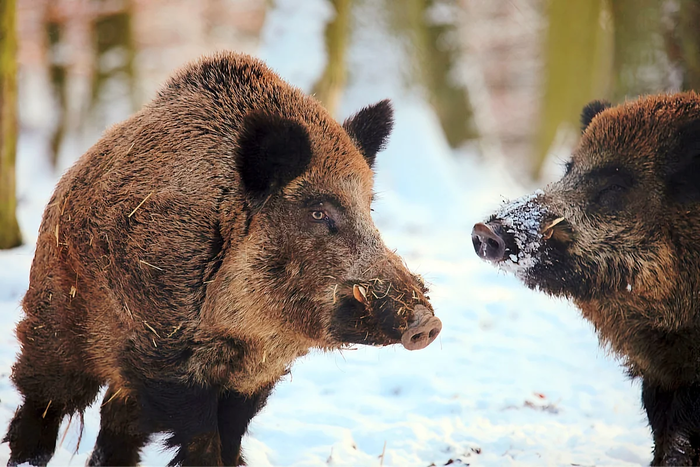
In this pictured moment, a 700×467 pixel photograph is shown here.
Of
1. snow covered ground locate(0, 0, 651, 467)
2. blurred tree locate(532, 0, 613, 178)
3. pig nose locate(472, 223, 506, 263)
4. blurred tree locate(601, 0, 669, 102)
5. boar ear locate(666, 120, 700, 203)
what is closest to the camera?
boar ear locate(666, 120, 700, 203)

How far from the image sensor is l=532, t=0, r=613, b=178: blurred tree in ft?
50.3

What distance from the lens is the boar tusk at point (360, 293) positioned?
3.32 meters

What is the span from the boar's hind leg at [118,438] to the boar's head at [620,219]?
7.11 feet

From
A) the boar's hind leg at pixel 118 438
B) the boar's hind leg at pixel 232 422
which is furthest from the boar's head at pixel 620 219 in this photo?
the boar's hind leg at pixel 118 438

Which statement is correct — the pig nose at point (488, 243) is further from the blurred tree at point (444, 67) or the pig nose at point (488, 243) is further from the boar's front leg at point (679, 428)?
the blurred tree at point (444, 67)

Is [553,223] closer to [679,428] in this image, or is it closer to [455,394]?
[679,428]

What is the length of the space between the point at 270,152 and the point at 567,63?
14026mm

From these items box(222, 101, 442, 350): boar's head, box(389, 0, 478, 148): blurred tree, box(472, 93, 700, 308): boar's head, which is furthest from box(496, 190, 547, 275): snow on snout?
box(389, 0, 478, 148): blurred tree

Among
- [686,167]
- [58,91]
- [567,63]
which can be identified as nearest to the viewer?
[686,167]

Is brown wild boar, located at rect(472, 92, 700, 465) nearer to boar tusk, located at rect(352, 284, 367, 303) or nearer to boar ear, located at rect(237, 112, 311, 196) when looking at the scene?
boar tusk, located at rect(352, 284, 367, 303)

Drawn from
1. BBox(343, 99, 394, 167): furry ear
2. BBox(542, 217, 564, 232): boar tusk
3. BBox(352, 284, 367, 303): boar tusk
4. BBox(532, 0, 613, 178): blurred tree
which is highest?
BBox(532, 0, 613, 178): blurred tree

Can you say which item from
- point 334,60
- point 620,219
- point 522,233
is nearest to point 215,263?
point 522,233

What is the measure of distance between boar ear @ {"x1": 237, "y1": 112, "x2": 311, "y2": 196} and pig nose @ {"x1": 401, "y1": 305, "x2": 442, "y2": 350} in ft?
3.08

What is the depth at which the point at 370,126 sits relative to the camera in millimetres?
4090
